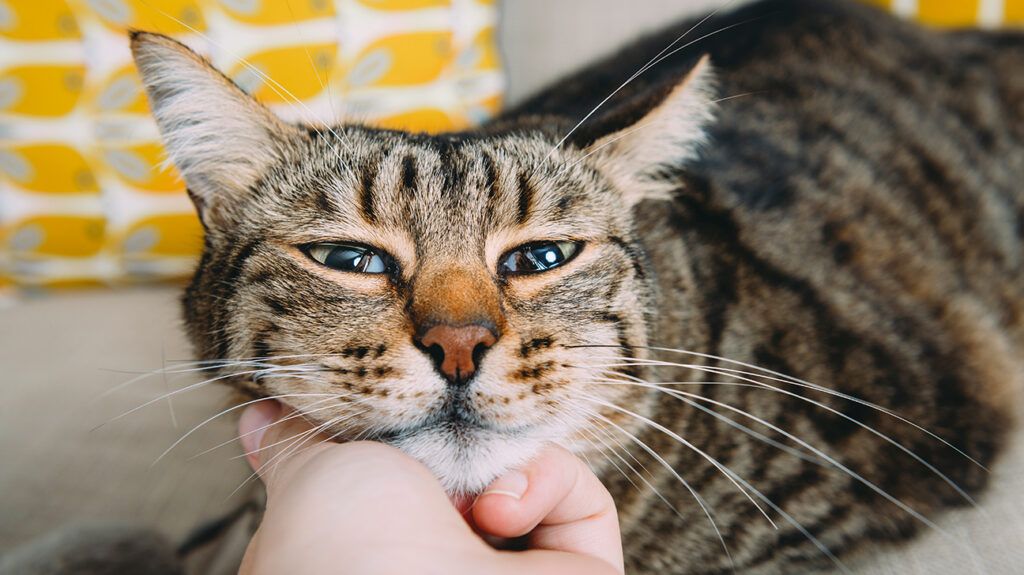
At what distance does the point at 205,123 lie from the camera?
0.88 meters

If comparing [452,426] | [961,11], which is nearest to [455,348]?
[452,426]

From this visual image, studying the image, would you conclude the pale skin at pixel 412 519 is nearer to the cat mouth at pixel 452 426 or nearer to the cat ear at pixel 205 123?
the cat mouth at pixel 452 426

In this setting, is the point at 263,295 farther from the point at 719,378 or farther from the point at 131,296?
the point at 131,296

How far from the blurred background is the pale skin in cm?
62

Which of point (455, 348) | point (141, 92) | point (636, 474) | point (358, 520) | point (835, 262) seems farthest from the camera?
point (141, 92)

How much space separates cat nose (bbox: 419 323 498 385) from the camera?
67 centimetres

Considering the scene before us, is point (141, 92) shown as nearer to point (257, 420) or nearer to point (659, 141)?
point (257, 420)

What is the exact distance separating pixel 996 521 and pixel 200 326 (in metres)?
0.98

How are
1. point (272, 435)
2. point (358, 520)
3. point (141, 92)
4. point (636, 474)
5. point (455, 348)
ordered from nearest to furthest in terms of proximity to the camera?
point (358, 520) → point (455, 348) → point (272, 435) → point (636, 474) → point (141, 92)

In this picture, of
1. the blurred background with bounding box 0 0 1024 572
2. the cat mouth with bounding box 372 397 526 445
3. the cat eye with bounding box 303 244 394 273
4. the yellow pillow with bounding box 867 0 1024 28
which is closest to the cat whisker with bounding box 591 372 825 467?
the cat mouth with bounding box 372 397 526 445

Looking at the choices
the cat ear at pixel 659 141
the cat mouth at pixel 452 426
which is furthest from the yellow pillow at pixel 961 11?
the cat mouth at pixel 452 426

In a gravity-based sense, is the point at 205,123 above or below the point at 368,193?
above

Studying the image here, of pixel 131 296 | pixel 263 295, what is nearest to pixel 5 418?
pixel 131 296

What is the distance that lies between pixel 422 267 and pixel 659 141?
375 mm
